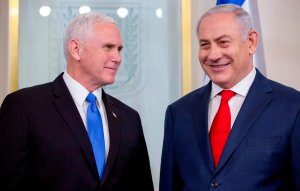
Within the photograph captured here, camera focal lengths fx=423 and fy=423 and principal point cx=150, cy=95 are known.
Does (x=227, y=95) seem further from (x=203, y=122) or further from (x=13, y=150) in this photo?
(x=13, y=150)

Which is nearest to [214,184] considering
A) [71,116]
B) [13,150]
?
[71,116]

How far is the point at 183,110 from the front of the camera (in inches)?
72.2

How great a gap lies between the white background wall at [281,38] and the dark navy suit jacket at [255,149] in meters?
0.95

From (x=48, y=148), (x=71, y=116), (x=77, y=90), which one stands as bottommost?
(x=48, y=148)

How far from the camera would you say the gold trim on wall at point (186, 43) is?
9.02ft

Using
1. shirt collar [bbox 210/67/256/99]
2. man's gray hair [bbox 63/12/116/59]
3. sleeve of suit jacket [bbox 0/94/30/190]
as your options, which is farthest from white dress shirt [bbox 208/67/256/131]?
sleeve of suit jacket [bbox 0/94/30/190]

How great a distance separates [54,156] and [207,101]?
26.1 inches

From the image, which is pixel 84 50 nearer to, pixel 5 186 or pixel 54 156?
pixel 54 156

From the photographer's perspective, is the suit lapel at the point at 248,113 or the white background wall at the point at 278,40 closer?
the suit lapel at the point at 248,113

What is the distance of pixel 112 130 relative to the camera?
1863 millimetres

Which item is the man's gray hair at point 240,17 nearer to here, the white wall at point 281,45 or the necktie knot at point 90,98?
the necktie knot at point 90,98

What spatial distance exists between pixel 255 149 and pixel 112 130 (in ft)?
2.09

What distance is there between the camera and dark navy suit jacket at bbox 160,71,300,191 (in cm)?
153

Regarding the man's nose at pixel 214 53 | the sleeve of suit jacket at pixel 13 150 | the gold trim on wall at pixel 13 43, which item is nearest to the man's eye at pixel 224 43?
the man's nose at pixel 214 53
